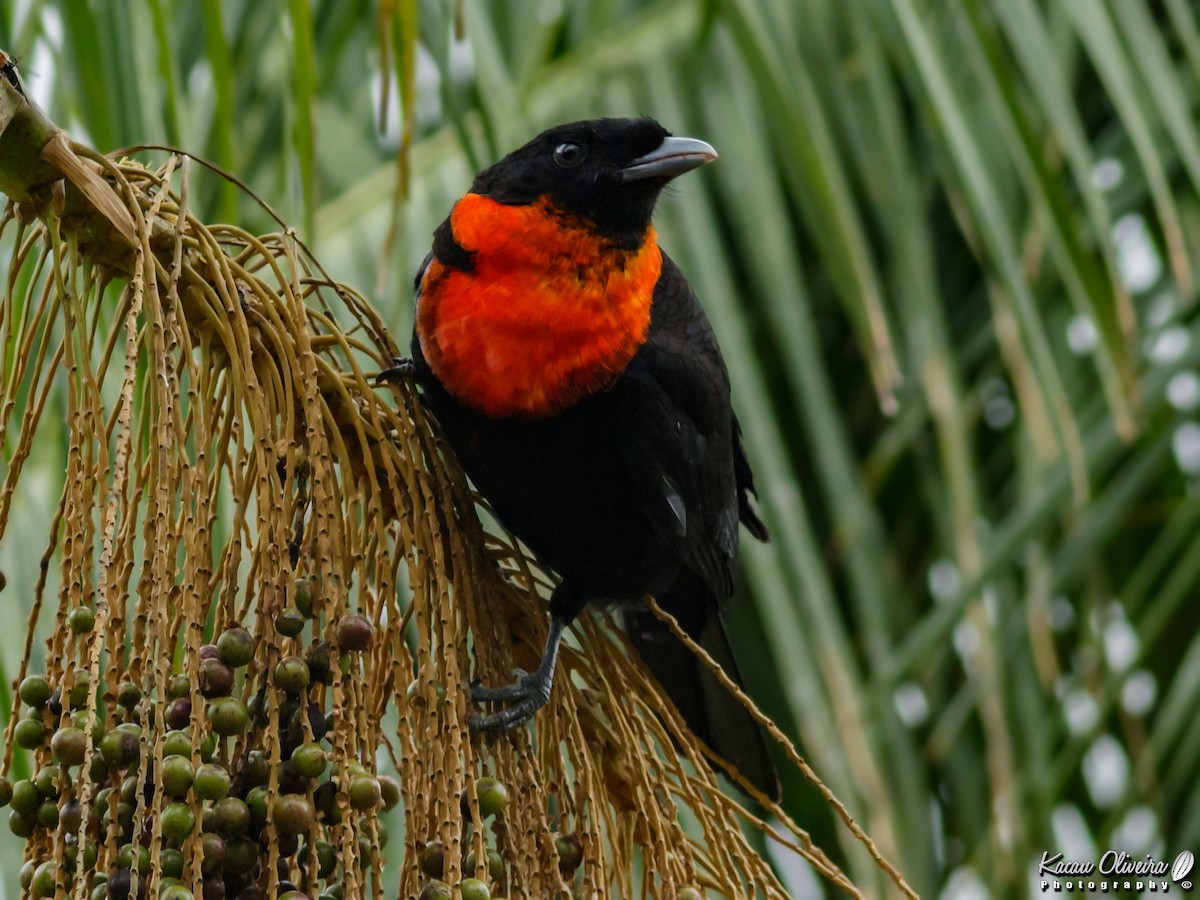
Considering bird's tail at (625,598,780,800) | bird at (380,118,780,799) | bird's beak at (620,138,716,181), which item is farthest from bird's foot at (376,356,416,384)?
bird's tail at (625,598,780,800)

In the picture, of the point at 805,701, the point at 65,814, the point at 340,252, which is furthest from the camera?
the point at 340,252

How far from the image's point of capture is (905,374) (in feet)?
9.36

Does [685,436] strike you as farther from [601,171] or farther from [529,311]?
[601,171]

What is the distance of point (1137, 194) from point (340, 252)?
5.19 feet

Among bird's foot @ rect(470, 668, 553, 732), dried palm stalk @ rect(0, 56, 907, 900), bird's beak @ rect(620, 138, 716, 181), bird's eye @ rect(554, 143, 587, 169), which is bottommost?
bird's foot @ rect(470, 668, 553, 732)

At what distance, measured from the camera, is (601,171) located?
81.7 inches

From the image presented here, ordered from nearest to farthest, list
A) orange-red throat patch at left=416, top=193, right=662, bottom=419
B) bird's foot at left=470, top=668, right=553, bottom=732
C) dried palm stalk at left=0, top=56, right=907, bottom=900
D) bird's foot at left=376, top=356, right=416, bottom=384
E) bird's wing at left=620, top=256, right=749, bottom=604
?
dried palm stalk at left=0, top=56, right=907, bottom=900 < bird's foot at left=470, top=668, right=553, bottom=732 < bird's foot at left=376, top=356, right=416, bottom=384 < orange-red throat patch at left=416, top=193, right=662, bottom=419 < bird's wing at left=620, top=256, right=749, bottom=604

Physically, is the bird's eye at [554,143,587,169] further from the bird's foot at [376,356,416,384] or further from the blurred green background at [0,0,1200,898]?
the bird's foot at [376,356,416,384]

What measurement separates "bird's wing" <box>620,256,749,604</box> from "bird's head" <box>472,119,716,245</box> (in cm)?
12

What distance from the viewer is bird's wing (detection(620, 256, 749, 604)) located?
2.00m

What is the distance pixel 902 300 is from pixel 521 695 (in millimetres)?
1625

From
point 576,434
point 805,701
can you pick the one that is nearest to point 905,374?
point 805,701

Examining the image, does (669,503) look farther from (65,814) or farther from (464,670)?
(65,814)

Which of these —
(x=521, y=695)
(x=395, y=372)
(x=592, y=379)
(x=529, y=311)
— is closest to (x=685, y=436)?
(x=592, y=379)
